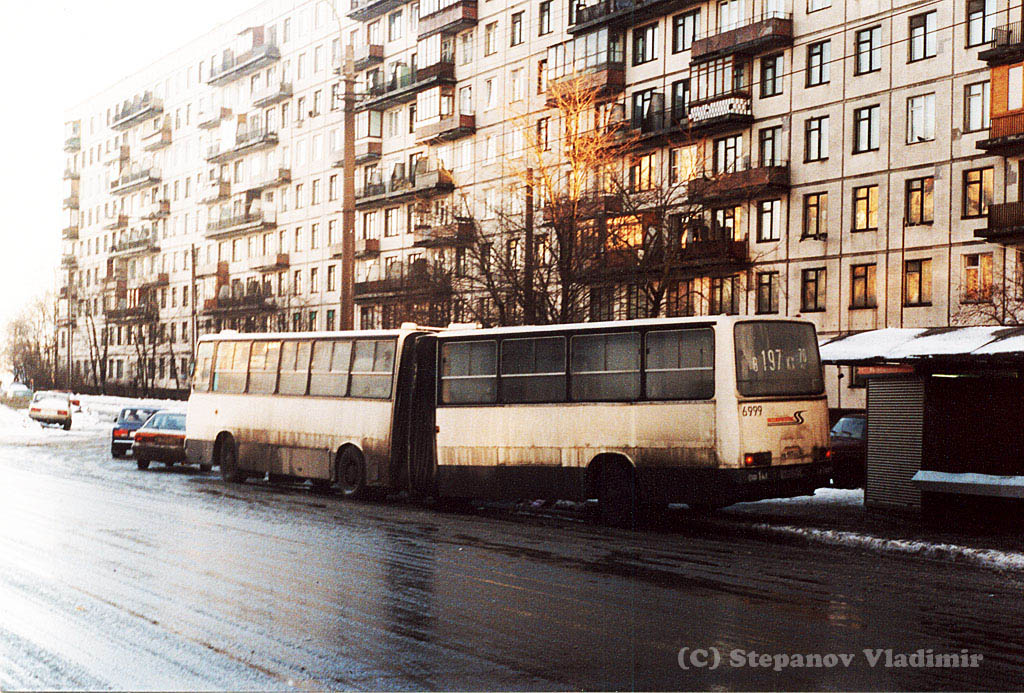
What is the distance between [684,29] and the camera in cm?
4884

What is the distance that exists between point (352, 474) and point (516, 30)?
40.4 m

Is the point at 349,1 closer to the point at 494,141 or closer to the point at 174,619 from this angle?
the point at 494,141

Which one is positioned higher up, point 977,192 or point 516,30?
point 516,30

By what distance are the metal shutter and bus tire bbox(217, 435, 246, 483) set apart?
13.0 metres

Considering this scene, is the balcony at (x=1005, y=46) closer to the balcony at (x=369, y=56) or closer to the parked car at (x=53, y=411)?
the balcony at (x=369, y=56)

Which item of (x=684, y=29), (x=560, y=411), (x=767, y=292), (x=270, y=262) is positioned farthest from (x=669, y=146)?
(x=270, y=262)

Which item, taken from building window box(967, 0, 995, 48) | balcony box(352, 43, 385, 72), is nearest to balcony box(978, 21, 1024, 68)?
building window box(967, 0, 995, 48)

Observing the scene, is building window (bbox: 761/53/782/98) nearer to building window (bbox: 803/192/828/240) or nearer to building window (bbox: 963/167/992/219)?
building window (bbox: 803/192/828/240)

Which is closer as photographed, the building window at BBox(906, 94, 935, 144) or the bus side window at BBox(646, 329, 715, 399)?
the bus side window at BBox(646, 329, 715, 399)

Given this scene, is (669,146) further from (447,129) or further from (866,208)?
(447,129)

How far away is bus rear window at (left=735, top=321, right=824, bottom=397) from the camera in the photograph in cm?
1650

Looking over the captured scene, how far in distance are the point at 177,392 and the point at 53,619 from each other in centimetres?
7674

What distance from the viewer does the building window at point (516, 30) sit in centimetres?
5778

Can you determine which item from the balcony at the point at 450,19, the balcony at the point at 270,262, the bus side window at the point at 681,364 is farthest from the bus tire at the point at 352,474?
the balcony at the point at 270,262
